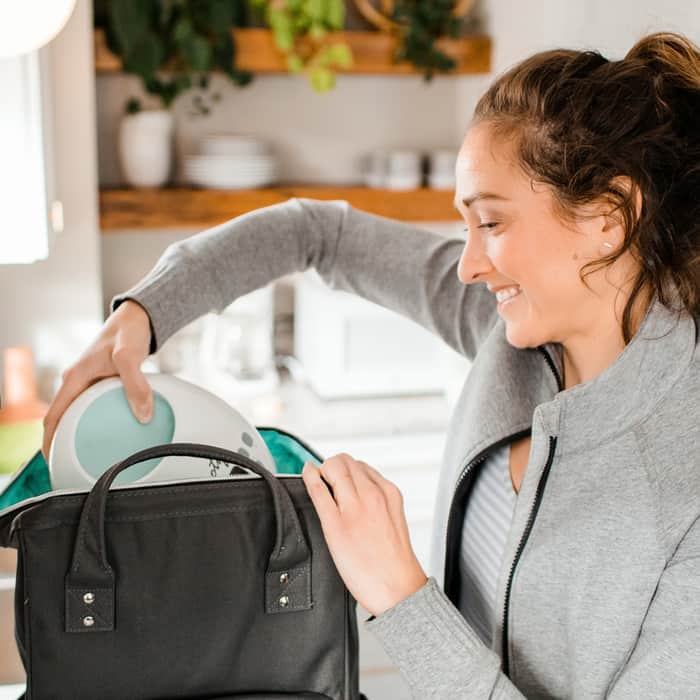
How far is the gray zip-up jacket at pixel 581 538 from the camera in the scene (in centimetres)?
88

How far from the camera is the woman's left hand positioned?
0.88m

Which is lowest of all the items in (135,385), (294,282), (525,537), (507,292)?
(294,282)

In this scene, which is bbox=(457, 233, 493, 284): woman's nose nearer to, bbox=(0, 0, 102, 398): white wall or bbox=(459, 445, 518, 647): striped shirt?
bbox=(459, 445, 518, 647): striped shirt

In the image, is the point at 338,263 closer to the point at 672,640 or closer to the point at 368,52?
the point at 672,640

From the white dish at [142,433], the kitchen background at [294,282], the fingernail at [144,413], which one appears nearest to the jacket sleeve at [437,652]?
the white dish at [142,433]

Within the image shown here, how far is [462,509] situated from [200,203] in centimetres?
154

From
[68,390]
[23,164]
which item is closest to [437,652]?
[68,390]

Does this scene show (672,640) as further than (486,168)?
No

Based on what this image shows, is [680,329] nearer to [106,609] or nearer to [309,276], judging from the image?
[106,609]

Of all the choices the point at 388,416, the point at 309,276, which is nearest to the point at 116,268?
the point at 309,276

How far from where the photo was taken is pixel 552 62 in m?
1.04

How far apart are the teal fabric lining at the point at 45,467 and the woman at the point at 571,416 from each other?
92 millimetres

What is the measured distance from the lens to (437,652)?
2.90 ft

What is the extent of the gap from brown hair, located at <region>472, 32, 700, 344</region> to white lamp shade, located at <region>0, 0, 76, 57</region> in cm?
73
